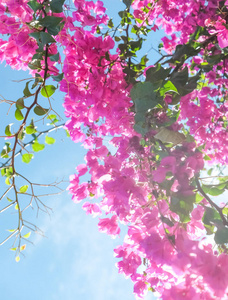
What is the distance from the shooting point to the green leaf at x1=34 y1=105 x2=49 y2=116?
1.23 m

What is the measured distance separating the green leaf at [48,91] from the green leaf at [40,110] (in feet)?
0.20

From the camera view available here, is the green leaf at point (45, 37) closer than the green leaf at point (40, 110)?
Yes

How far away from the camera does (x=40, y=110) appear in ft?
4.05

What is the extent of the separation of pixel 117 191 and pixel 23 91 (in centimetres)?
49

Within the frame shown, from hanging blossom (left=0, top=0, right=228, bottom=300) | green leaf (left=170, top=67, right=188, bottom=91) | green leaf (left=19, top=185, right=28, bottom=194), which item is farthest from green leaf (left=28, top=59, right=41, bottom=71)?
green leaf (left=19, top=185, right=28, bottom=194)

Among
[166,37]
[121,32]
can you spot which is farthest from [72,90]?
[166,37]

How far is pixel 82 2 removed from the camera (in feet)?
4.63

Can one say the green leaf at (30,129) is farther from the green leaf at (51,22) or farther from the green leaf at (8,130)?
the green leaf at (51,22)

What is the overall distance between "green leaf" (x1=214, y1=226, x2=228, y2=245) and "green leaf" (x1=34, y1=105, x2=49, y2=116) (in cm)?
74

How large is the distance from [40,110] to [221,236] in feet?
2.52

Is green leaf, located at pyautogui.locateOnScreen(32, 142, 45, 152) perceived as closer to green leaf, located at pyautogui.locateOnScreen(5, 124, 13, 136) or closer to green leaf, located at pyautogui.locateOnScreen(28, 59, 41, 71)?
green leaf, located at pyautogui.locateOnScreen(5, 124, 13, 136)

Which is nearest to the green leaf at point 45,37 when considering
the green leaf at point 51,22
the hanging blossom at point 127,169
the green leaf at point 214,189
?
the green leaf at point 51,22

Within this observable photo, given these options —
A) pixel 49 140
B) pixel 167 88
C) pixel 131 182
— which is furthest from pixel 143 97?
pixel 49 140

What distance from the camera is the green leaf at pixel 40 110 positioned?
1.23 m
